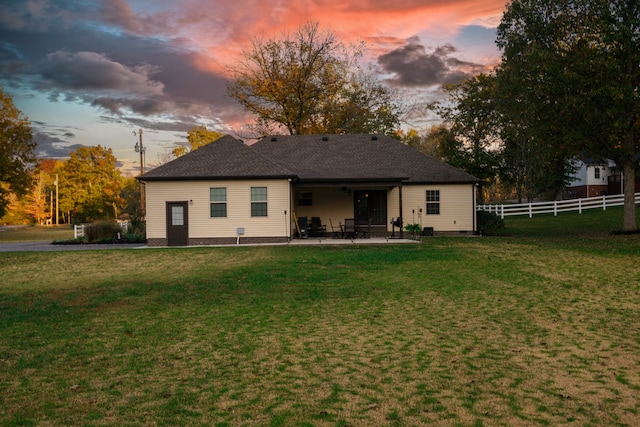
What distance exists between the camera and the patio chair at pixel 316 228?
25328mm

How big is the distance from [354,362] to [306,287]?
5256 mm

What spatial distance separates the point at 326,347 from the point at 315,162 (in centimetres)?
2193

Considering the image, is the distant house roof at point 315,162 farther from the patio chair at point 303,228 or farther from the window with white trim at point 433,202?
the patio chair at point 303,228

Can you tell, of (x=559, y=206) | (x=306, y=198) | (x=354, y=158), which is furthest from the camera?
(x=559, y=206)

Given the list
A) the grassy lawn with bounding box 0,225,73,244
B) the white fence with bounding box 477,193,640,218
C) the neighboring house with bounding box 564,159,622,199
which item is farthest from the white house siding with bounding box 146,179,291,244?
the neighboring house with bounding box 564,159,622,199

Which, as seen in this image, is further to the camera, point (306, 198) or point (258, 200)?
point (306, 198)

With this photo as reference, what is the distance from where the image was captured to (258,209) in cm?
2330

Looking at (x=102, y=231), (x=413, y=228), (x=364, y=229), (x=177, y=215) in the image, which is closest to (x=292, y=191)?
(x=364, y=229)

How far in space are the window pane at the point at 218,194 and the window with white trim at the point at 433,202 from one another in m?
11.0

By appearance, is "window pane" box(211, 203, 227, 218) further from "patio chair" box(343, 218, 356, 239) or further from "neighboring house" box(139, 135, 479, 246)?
"patio chair" box(343, 218, 356, 239)

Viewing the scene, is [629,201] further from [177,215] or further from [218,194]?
[177,215]

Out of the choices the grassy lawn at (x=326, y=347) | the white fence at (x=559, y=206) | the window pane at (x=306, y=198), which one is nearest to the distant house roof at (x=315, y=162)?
the window pane at (x=306, y=198)

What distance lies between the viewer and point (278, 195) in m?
23.1

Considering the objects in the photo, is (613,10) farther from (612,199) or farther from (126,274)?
(126,274)
